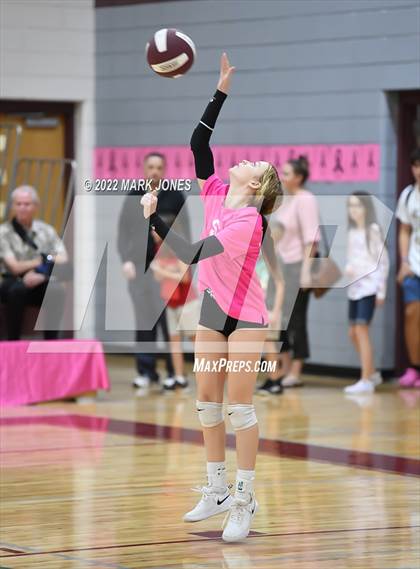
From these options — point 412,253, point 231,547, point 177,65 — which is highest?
point 177,65

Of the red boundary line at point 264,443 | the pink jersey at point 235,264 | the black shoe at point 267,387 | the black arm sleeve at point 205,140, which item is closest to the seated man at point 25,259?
the red boundary line at point 264,443

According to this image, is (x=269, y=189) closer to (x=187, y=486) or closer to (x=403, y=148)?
(x=187, y=486)

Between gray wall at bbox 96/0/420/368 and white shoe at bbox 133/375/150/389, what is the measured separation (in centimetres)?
202

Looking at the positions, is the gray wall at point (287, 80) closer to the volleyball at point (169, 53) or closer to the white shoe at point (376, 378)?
the white shoe at point (376, 378)

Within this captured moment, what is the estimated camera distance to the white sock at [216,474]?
650 cm

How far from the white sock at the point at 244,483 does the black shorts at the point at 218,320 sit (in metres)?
0.66

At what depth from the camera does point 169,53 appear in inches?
279

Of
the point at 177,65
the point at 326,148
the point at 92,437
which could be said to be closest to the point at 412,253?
the point at 326,148

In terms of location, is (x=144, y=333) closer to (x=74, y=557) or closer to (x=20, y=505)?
(x=20, y=505)

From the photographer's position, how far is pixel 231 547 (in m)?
6.15

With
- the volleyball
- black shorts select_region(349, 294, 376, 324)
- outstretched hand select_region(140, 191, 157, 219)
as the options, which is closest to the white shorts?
black shorts select_region(349, 294, 376, 324)

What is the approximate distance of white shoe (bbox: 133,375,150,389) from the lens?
1238cm

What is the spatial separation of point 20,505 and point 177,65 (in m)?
2.47

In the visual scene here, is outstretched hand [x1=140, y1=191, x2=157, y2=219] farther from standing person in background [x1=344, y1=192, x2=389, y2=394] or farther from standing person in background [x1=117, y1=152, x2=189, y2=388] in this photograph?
standing person in background [x1=344, y1=192, x2=389, y2=394]
